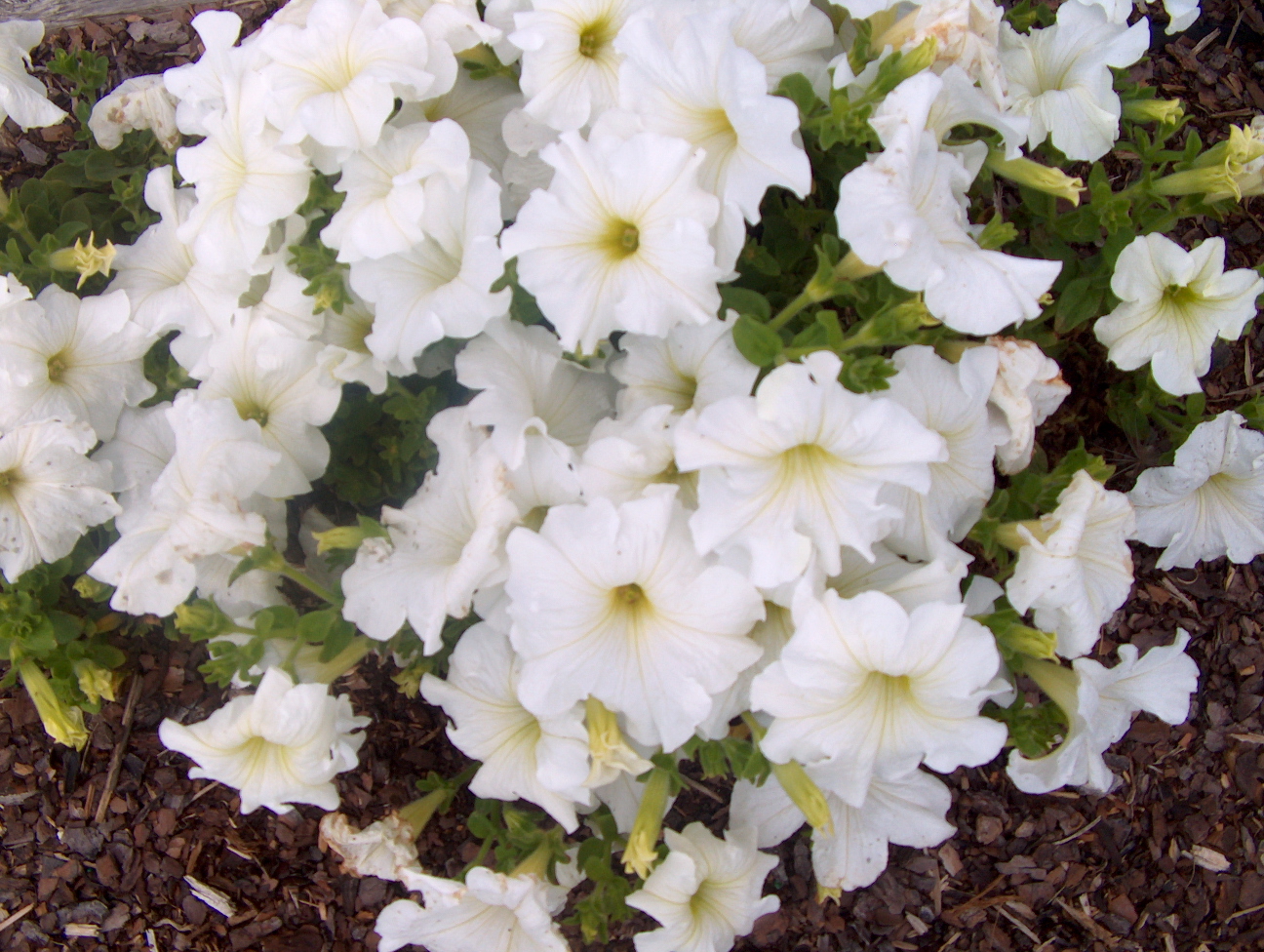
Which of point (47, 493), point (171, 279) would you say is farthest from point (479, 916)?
point (171, 279)

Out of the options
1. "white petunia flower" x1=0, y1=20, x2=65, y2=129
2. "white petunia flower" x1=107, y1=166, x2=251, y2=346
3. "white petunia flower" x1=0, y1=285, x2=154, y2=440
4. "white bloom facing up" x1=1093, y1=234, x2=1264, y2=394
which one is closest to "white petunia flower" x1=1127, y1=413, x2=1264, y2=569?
"white bloom facing up" x1=1093, y1=234, x2=1264, y2=394

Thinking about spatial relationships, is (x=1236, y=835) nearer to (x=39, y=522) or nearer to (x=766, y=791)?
(x=766, y=791)

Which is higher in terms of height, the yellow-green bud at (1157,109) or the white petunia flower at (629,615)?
the yellow-green bud at (1157,109)

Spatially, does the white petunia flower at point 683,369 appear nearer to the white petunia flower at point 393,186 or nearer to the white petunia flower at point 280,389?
the white petunia flower at point 393,186

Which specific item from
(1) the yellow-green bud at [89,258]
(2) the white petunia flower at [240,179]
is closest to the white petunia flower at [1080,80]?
(2) the white petunia flower at [240,179]

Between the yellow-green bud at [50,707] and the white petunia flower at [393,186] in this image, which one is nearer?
the white petunia flower at [393,186]

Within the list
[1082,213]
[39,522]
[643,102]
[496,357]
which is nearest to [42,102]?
[39,522]
